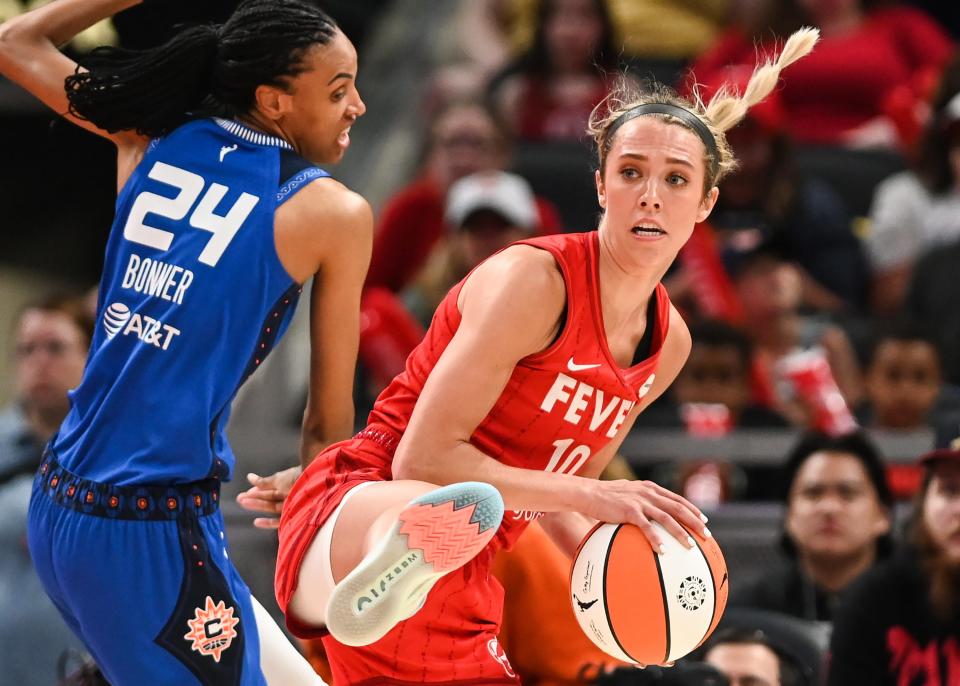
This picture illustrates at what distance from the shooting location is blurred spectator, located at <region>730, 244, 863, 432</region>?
21.4ft

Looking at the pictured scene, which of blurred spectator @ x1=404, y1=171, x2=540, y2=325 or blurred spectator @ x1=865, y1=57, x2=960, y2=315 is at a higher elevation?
blurred spectator @ x1=865, y1=57, x2=960, y2=315

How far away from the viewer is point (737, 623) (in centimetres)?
497

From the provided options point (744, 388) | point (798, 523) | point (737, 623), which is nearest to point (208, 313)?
point (737, 623)

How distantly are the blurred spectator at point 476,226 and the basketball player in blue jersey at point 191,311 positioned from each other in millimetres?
3350

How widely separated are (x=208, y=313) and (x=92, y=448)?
14.5 inches

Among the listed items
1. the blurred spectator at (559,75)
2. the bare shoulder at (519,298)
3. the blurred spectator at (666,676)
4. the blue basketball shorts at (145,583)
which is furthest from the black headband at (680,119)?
the blurred spectator at (559,75)

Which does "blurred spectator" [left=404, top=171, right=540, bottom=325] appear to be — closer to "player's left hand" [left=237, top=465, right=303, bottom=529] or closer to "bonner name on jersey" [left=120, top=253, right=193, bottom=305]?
"player's left hand" [left=237, top=465, right=303, bottom=529]

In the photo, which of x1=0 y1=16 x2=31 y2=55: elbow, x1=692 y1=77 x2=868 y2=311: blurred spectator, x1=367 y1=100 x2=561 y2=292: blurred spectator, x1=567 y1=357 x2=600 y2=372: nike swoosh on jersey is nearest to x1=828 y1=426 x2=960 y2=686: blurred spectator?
x1=567 y1=357 x2=600 y2=372: nike swoosh on jersey

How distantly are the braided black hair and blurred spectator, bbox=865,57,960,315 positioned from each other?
454 centimetres

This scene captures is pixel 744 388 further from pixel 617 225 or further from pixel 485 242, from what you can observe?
pixel 617 225

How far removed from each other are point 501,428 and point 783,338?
3.58 m

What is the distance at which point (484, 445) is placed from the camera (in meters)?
3.56

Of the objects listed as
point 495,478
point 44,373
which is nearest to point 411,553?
point 495,478

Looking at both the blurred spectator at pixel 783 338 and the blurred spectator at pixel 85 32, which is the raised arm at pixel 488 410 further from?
the blurred spectator at pixel 85 32
